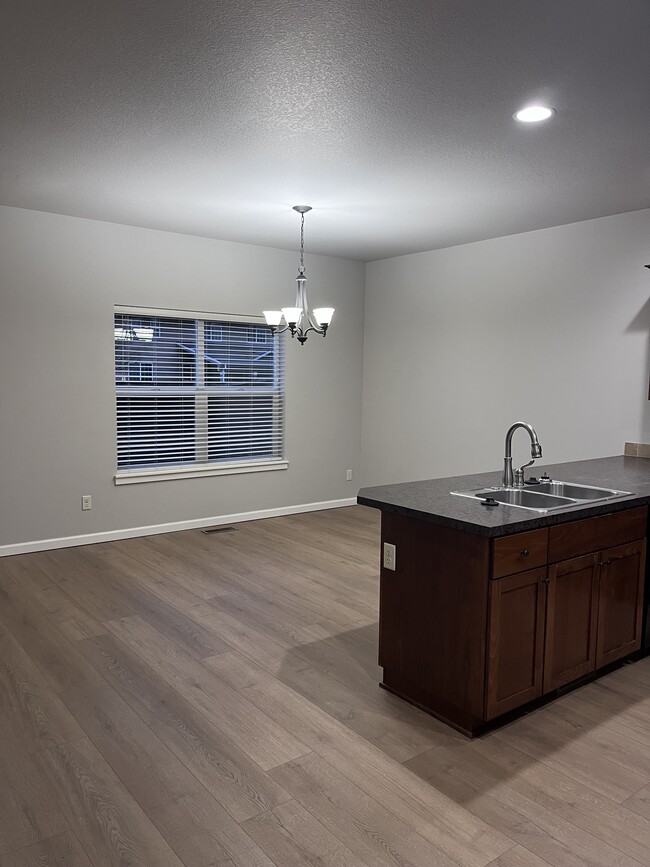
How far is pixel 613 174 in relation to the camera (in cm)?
371

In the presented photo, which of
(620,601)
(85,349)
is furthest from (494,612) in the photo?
(85,349)

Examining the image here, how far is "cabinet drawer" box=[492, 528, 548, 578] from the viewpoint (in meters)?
2.38

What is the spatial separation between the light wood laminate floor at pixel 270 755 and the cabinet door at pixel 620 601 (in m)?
0.15

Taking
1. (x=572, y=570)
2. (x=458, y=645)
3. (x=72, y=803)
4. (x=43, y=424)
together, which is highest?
(x=43, y=424)

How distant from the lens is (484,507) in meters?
2.62

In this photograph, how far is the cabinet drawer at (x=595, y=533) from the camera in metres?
2.62

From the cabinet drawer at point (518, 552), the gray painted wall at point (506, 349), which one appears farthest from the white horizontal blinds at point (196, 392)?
the cabinet drawer at point (518, 552)

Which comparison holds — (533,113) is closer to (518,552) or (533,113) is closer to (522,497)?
(522,497)

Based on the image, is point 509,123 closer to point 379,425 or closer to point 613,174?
point 613,174

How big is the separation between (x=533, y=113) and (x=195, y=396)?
3.70 meters

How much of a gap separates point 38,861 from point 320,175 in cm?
344

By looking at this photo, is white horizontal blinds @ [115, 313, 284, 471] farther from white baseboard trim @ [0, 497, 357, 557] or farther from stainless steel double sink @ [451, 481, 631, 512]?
stainless steel double sink @ [451, 481, 631, 512]

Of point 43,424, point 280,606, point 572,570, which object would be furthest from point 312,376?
point 572,570

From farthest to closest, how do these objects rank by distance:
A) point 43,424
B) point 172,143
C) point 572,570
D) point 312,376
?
point 312,376 < point 43,424 < point 172,143 < point 572,570
